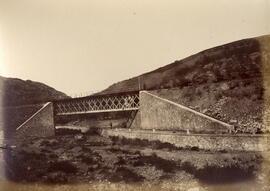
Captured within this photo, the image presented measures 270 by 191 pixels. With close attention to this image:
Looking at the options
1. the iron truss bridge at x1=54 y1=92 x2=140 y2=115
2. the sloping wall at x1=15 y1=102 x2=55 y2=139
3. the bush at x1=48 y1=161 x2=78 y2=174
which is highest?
the iron truss bridge at x1=54 y1=92 x2=140 y2=115

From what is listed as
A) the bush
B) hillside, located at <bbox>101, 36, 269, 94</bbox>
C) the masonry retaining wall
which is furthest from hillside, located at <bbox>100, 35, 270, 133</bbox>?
the bush

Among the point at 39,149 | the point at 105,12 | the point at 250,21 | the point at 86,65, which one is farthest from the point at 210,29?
the point at 39,149

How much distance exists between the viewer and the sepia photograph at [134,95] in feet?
12.9

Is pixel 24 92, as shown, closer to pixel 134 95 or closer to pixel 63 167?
pixel 63 167

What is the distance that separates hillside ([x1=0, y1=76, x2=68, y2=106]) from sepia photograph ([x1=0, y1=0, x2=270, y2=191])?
13mm

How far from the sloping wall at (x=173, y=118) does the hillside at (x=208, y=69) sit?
250mm

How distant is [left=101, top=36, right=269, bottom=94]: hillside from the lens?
3.96m

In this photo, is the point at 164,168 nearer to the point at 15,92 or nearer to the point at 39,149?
the point at 39,149

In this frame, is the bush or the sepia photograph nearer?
the sepia photograph

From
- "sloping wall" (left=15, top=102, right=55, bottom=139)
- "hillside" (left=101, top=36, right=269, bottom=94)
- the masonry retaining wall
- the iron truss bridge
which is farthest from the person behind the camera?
"sloping wall" (left=15, top=102, right=55, bottom=139)

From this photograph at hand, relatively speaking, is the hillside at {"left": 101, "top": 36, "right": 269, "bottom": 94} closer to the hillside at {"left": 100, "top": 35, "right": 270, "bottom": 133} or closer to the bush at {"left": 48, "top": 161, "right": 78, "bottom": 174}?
the hillside at {"left": 100, "top": 35, "right": 270, "bottom": 133}

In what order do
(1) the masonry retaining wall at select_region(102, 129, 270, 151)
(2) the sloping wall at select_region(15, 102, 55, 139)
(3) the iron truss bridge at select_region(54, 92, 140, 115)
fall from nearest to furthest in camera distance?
1. (1) the masonry retaining wall at select_region(102, 129, 270, 151)
2. (3) the iron truss bridge at select_region(54, 92, 140, 115)
3. (2) the sloping wall at select_region(15, 102, 55, 139)

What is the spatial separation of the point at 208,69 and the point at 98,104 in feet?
4.73

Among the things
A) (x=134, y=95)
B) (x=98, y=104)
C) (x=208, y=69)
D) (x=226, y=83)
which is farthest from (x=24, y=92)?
(x=226, y=83)
